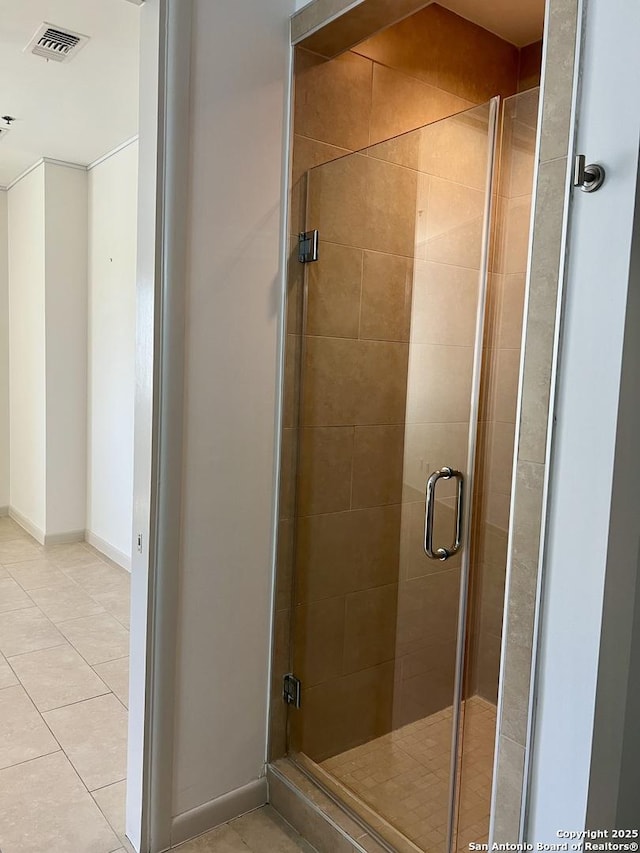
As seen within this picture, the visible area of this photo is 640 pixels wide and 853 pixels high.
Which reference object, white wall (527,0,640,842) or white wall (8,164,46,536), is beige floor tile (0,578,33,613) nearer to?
white wall (8,164,46,536)

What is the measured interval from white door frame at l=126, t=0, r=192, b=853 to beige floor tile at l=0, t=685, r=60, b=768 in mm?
634

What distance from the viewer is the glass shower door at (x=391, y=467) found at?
1.73m

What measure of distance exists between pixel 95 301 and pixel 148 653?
3350 millimetres

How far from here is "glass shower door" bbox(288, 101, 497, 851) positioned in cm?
173

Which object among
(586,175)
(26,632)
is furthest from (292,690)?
(26,632)

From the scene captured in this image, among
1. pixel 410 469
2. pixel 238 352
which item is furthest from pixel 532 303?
pixel 238 352

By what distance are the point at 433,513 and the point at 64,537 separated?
3.82 meters

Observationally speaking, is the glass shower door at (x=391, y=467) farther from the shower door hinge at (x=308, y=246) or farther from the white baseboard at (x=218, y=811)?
the white baseboard at (x=218, y=811)

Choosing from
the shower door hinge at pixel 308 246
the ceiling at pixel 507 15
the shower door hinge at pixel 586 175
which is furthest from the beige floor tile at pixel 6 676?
the ceiling at pixel 507 15

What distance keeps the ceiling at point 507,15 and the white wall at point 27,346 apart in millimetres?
3143

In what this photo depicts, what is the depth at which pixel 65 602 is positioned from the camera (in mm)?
3820

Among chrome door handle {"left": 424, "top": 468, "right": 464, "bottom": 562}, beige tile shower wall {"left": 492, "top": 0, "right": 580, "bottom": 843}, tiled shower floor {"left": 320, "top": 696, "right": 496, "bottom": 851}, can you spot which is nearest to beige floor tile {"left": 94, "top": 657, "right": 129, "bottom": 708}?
tiled shower floor {"left": 320, "top": 696, "right": 496, "bottom": 851}

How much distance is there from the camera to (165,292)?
179cm

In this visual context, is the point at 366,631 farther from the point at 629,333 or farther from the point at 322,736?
the point at 629,333
